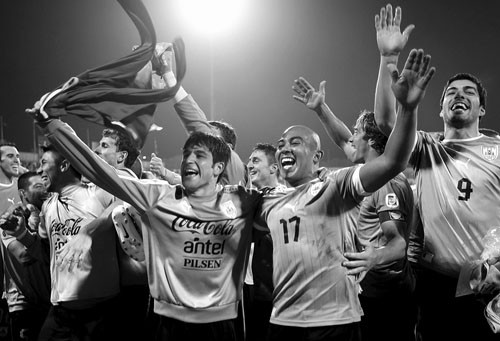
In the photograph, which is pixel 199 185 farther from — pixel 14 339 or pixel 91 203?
pixel 14 339

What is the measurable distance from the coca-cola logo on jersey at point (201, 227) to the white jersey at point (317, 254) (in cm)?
31

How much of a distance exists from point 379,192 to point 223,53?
46.4 feet

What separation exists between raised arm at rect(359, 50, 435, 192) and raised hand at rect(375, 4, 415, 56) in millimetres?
676

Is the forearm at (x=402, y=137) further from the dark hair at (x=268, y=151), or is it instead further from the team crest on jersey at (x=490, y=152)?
the dark hair at (x=268, y=151)

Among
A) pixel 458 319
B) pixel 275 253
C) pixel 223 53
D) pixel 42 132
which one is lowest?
pixel 458 319

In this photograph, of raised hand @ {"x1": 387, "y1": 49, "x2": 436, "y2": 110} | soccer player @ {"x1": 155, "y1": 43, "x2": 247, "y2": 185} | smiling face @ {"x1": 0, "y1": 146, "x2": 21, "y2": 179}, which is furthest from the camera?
smiling face @ {"x1": 0, "y1": 146, "x2": 21, "y2": 179}

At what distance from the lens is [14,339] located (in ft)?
16.8

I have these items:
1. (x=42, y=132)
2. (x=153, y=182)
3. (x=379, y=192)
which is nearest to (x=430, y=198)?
(x=379, y=192)

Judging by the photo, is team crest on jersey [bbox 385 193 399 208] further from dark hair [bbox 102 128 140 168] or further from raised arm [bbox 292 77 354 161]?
dark hair [bbox 102 128 140 168]

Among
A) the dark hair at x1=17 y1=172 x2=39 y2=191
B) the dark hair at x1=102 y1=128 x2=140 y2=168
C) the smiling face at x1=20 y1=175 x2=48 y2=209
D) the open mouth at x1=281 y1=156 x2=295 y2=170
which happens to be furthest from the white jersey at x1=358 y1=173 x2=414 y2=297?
the dark hair at x1=17 y1=172 x2=39 y2=191

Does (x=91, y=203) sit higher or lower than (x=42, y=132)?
lower

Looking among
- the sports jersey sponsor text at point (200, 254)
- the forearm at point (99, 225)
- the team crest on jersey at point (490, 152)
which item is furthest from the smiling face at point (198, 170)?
the team crest on jersey at point (490, 152)

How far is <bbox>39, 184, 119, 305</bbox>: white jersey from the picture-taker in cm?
381

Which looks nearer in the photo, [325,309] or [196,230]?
[325,309]
